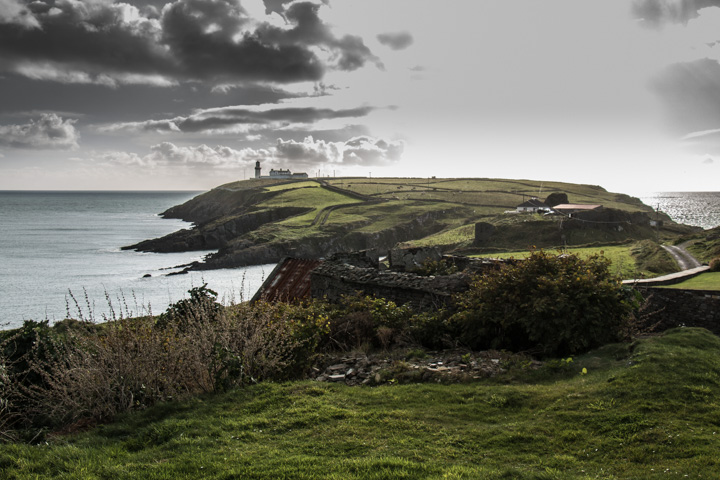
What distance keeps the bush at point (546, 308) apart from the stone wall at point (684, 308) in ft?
16.8

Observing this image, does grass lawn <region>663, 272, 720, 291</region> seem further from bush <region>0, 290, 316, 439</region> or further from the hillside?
the hillside

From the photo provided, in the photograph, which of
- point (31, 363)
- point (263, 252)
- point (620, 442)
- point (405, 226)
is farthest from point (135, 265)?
point (620, 442)

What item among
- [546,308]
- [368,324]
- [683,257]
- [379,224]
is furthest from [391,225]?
[546,308]

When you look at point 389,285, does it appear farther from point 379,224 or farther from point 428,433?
point 379,224

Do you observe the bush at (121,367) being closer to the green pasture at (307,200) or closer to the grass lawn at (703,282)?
the grass lawn at (703,282)

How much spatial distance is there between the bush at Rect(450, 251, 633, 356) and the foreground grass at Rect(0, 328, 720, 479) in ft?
6.26

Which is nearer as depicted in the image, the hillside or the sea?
the sea

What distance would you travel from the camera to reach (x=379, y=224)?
9406 centimetres

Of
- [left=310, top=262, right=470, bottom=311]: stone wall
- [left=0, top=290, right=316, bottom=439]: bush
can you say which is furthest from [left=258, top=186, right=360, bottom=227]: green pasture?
[left=0, top=290, right=316, bottom=439]: bush

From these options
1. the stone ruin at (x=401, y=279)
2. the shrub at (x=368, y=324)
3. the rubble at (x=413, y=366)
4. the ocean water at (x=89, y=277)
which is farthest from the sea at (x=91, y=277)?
the rubble at (x=413, y=366)

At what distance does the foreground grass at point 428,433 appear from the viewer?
5.14m

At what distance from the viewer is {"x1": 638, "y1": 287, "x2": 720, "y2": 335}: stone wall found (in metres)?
15.1

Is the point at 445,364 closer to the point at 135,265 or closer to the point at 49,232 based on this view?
the point at 135,265

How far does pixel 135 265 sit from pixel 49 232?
220 feet
